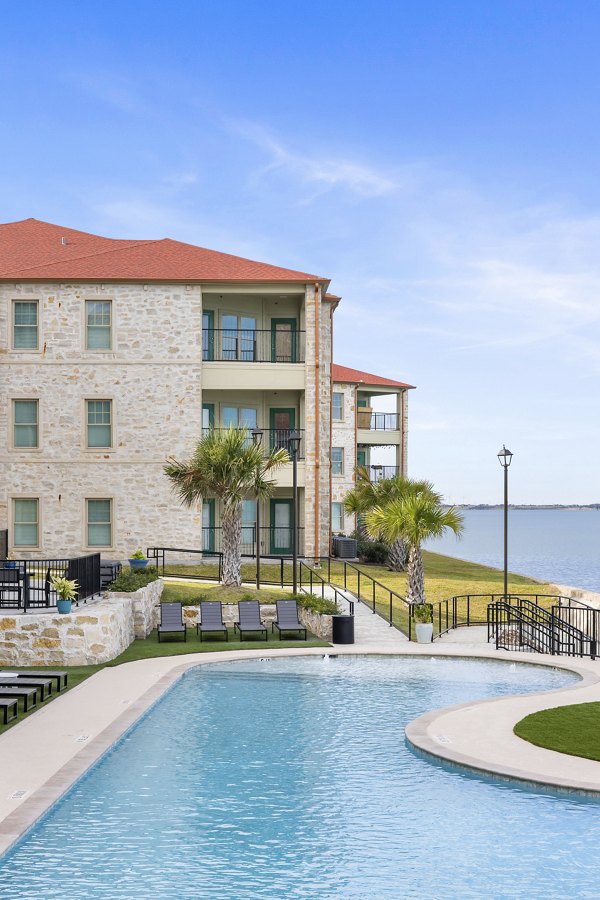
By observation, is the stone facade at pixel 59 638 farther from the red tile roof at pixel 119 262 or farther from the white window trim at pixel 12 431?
the red tile roof at pixel 119 262

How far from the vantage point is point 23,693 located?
48.8ft

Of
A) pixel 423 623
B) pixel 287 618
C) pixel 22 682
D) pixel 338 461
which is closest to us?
pixel 22 682

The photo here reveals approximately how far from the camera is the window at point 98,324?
3416cm

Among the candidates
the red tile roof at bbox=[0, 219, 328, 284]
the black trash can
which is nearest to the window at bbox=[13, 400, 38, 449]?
the red tile roof at bbox=[0, 219, 328, 284]

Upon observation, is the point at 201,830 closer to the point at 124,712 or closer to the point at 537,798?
the point at 537,798

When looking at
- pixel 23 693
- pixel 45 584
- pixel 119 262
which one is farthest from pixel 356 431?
pixel 23 693

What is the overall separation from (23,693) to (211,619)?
29.4 feet

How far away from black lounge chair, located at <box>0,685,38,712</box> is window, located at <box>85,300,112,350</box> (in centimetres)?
2015

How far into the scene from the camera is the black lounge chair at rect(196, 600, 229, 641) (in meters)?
23.2

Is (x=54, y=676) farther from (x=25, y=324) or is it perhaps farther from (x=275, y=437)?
(x=275, y=437)

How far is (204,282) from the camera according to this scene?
34.2m

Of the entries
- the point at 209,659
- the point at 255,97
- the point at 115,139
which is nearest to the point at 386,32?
the point at 255,97

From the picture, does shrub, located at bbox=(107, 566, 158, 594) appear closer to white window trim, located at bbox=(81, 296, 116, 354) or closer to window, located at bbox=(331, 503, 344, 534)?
white window trim, located at bbox=(81, 296, 116, 354)

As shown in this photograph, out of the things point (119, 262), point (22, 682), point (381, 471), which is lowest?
point (22, 682)
